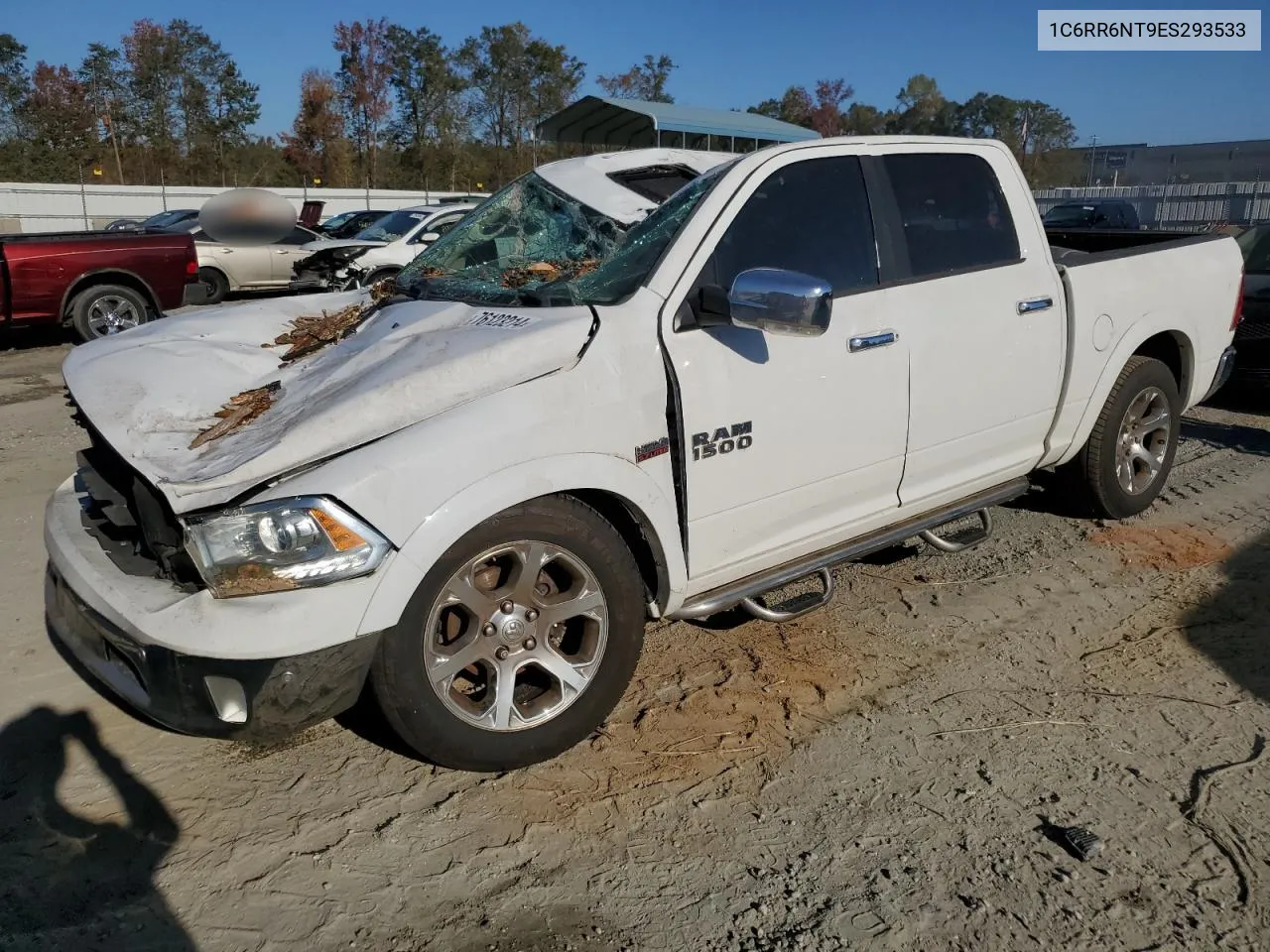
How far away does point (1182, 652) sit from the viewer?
12.8 feet

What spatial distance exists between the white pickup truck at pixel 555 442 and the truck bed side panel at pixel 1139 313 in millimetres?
38

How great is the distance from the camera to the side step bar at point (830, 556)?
3.40 m

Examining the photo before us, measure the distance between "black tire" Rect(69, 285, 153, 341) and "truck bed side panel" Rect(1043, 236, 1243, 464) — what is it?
9.70 meters

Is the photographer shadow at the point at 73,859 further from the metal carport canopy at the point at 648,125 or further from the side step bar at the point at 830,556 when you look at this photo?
the metal carport canopy at the point at 648,125

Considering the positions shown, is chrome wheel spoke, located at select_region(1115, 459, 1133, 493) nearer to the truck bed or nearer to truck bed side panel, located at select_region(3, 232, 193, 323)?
the truck bed

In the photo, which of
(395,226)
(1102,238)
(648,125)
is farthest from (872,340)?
(648,125)

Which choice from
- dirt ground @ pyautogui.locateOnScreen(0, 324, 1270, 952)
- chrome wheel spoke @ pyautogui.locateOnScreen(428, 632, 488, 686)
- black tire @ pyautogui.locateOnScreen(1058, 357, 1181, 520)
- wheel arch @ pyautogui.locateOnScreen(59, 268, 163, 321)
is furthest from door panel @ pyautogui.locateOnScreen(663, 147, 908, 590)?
wheel arch @ pyautogui.locateOnScreen(59, 268, 163, 321)

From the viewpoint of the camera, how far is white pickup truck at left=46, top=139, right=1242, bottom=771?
2.64m

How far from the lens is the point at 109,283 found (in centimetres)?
1105

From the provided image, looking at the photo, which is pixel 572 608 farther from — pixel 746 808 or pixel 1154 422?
pixel 1154 422

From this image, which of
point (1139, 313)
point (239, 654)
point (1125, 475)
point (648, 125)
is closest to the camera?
point (239, 654)

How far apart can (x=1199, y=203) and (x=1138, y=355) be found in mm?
28120

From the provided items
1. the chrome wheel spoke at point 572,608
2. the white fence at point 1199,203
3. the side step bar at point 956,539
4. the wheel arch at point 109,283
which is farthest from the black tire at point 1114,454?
the white fence at point 1199,203

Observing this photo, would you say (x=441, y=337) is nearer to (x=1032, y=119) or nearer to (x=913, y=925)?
(x=913, y=925)
